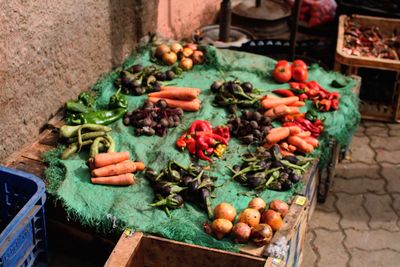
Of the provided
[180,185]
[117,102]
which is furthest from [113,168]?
[117,102]

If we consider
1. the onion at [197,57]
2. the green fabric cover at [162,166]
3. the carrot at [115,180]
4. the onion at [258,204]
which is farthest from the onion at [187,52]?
the onion at [258,204]

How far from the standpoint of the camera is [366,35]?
7.67 metres

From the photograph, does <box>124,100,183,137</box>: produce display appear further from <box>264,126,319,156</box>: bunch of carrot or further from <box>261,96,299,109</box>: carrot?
<box>264,126,319,156</box>: bunch of carrot

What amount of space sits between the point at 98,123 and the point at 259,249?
84.9 inches

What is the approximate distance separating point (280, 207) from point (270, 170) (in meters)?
0.53

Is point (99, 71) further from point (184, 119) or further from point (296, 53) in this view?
point (296, 53)

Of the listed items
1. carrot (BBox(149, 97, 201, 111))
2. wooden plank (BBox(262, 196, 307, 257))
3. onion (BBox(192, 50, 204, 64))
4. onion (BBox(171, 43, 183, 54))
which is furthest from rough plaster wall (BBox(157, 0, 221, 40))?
wooden plank (BBox(262, 196, 307, 257))

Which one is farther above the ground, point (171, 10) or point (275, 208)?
point (171, 10)

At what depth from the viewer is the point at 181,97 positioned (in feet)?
19.7

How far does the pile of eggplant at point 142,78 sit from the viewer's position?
6184mm

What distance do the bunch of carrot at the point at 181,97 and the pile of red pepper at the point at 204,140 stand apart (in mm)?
408

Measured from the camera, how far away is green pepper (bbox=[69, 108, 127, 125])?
554 centimetres

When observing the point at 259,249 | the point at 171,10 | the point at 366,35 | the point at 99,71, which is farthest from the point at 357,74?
the point at 259,249

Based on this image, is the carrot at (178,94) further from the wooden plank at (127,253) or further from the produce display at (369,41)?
the produce display at (369,41)
